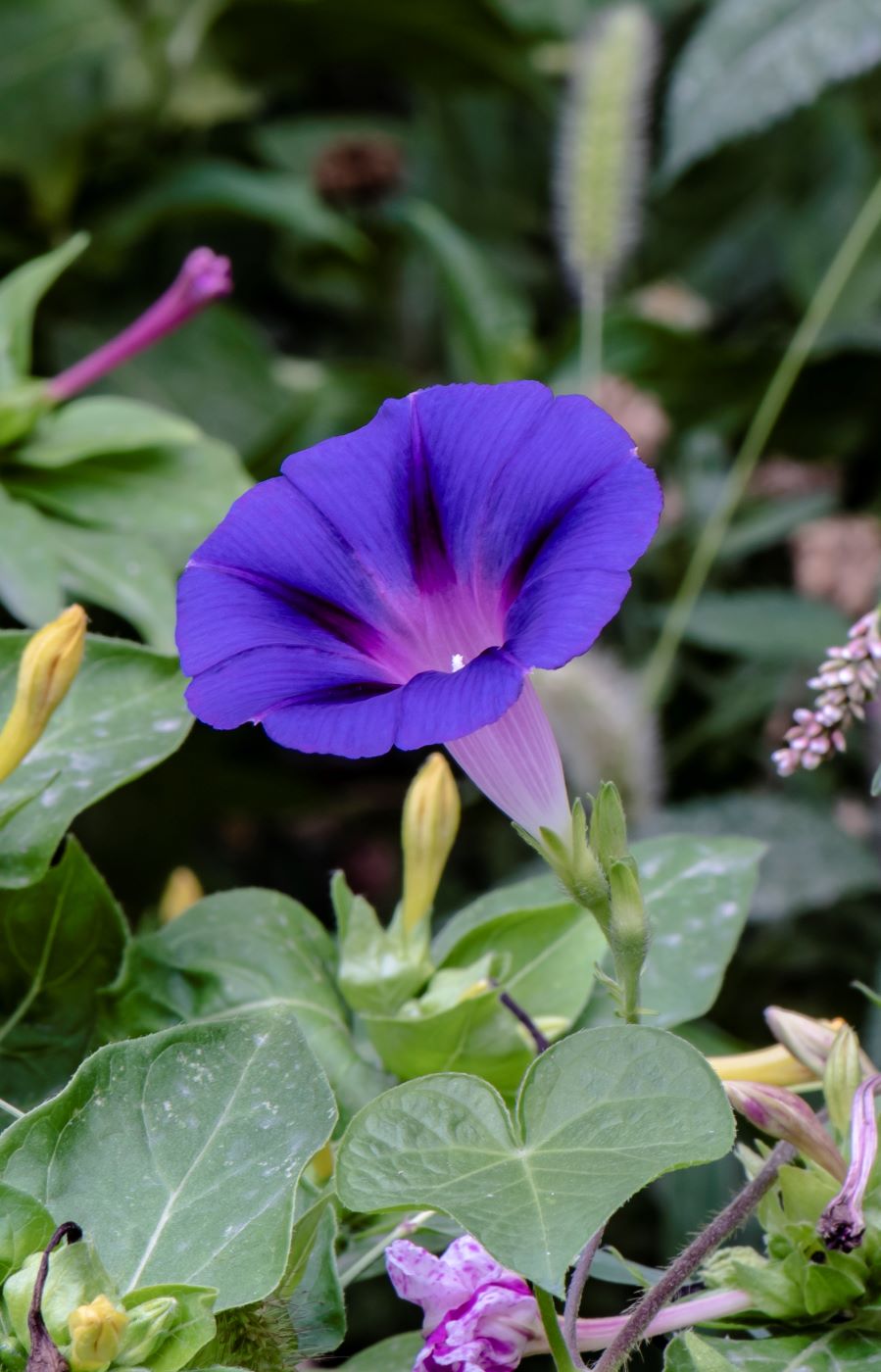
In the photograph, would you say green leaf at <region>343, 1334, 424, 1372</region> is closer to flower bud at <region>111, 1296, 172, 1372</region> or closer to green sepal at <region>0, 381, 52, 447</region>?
flower bud at <region>111, 1296, 172, 1372</region>

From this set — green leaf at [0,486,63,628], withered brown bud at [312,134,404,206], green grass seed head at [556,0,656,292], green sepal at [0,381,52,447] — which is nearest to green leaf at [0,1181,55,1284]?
green leaf at [0,486,63,628]

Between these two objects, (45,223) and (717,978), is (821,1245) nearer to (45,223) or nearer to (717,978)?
(717,978)

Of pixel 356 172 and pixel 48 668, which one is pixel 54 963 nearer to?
pixel 48 668

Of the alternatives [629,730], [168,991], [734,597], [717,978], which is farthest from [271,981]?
[734,597]

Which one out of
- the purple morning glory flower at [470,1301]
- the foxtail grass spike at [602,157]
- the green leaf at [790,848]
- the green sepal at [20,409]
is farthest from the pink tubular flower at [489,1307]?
the foxtail grass spike at [602,157]

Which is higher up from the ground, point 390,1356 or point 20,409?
point 20,409

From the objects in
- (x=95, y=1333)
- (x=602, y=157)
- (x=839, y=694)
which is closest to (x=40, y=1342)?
(x=95, y=1333)
